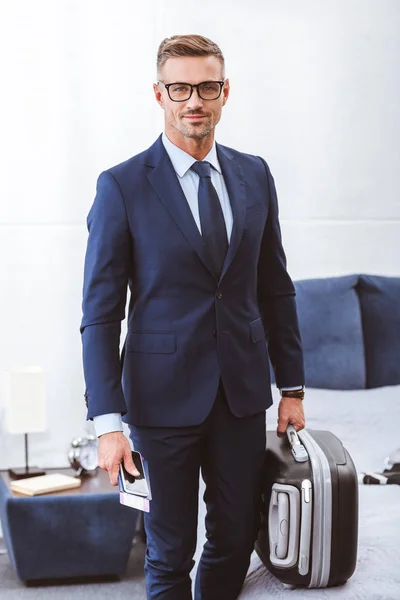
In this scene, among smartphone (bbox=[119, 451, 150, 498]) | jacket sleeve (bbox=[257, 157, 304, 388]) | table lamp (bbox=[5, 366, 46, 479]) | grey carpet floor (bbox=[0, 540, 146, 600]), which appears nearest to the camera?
smartphone (bbox=[119, 451, 150, 498])

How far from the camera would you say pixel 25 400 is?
11.0 feet

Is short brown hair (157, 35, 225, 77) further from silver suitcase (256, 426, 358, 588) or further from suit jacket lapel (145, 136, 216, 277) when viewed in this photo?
silver suitcase (256, 426, 358, 588)

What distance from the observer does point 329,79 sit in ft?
12.1

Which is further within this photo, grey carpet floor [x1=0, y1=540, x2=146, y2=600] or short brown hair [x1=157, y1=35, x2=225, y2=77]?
grey carpet floor [x1=0, y1=540, x2=146, y2=600]

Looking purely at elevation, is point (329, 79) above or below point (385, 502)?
above

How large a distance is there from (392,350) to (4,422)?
1691 millimetres

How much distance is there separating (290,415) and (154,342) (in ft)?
1.53

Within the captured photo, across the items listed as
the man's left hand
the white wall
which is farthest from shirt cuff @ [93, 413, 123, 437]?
the white wall

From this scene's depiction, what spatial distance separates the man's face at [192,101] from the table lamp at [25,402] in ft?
5.63

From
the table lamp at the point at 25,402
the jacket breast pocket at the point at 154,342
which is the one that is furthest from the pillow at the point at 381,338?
the jacket breast pocket at the point at 154,342

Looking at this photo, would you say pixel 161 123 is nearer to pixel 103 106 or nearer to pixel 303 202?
pixel 103 106

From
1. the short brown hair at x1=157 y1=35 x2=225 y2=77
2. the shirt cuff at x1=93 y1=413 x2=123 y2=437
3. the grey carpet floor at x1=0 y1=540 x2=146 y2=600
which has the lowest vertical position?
the grey carpet floor at x1=0 y1=540 x2=146 y2=600

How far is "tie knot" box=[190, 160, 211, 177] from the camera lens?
1.97 metres

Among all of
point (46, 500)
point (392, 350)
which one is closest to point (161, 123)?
point (392, 350)
